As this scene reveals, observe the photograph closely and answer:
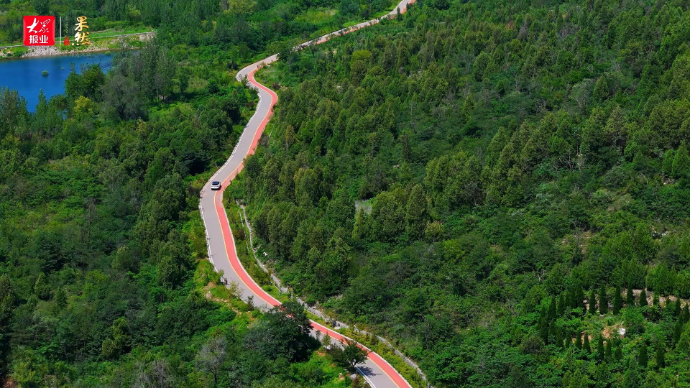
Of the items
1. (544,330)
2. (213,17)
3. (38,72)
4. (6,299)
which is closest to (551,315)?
(544,330)

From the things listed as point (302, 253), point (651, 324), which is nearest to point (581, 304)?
point (651, 324)

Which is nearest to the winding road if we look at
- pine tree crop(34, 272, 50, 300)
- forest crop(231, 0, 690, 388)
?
forest crop(231, 0, 690, 388)

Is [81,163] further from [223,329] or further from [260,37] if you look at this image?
[260,37]

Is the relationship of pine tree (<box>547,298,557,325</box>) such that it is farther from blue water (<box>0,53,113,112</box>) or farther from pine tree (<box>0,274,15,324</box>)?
blue water (<box>0,53,113,112</box>)

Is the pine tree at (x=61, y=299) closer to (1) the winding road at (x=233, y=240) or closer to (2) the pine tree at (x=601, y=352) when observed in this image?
(1) the winding road at (x=233, y=240)

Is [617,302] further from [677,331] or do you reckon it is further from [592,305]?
[677,331]

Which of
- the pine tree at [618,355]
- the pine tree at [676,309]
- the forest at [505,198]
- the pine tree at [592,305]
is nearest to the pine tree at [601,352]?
the forest at [505,198]
